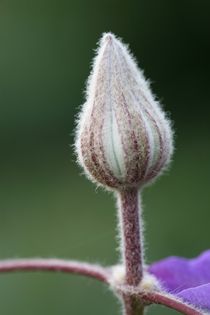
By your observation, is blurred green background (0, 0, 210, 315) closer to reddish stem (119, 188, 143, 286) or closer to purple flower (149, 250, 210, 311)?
purple flower (149, 250, 210, 311)

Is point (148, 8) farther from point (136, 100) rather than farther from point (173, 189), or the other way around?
point (136, 100)

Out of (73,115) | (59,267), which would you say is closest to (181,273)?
(59,267)

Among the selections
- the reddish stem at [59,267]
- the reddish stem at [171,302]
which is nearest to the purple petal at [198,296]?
the reddish stem at [171,302]

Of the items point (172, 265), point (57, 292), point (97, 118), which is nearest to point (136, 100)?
point (97, 118)

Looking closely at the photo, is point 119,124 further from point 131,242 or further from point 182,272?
point 182,272

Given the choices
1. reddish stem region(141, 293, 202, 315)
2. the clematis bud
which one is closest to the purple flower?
reddish stem region(141, 293, 202, 315)

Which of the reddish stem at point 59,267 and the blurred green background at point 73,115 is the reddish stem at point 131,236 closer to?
the reddish stem at point 59,267
